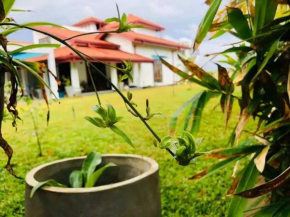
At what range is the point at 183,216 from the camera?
1.36m

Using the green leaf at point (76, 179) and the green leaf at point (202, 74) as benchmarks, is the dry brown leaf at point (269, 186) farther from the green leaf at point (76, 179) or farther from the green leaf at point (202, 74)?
the green leaf at point (76, 179)

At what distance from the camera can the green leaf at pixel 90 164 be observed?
3.77 feet

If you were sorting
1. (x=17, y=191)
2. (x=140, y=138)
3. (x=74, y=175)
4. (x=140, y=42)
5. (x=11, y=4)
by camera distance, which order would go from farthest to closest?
(x=140, y=42) → (x=140, y=138) → (x=17, y=191) → (x=74, y=175) → (x=11, y=4)

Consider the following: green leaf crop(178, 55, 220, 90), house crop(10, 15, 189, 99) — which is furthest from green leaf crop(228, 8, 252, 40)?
A: house crop(10, 15, 189, 99)

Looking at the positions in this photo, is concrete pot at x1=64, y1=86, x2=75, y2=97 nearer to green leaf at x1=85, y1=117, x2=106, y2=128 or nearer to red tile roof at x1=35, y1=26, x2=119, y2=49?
red tile roof at x1=35, y1=26, x2=119, y2=49

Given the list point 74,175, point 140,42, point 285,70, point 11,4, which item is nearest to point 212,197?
point 74,175

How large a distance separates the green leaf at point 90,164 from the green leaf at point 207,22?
2.30 feet

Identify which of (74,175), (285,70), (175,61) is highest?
(285,70)

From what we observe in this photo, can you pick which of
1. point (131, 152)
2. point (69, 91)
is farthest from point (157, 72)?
point (131, 152)

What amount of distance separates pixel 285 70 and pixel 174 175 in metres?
1.25

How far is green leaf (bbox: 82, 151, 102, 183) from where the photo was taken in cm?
115

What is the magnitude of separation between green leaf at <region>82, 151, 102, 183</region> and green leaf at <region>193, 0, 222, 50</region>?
70 cm

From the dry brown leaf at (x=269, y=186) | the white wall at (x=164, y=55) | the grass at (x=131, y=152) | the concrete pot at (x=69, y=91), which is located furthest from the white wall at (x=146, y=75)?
the dry brown leaf at (x=269, y=186)

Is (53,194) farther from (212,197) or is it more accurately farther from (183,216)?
(212,197)
